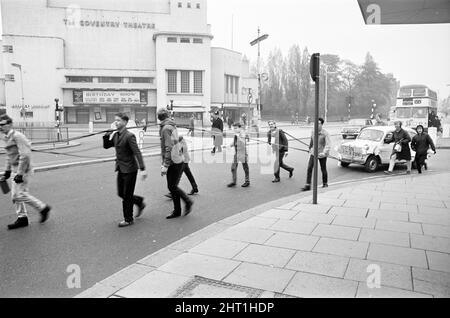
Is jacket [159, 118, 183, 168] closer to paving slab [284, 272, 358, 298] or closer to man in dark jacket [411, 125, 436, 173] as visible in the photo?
paving slab [284, 272, 358, 298]

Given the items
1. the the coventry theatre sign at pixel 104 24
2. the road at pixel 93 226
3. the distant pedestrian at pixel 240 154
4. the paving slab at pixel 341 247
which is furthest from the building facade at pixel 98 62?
the paving slab at pixel 341 247

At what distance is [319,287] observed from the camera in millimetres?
3848

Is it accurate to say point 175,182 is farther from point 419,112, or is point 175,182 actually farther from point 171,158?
point 419,112

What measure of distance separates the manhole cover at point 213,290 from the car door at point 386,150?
1116 cm

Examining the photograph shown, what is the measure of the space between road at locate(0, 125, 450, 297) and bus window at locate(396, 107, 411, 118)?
18833 millimetres

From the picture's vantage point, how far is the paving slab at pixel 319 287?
3.70 metres

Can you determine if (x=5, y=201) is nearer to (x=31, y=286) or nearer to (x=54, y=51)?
(x=31, y=286)

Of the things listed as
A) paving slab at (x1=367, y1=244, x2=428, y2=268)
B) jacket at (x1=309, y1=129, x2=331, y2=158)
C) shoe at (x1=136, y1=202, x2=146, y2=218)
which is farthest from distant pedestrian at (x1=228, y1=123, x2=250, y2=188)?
paving slab at (x1=367, y1=244, x2=428, y2=268)

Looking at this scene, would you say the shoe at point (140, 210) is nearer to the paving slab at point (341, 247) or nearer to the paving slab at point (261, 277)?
the paving slab at point (261, 277)

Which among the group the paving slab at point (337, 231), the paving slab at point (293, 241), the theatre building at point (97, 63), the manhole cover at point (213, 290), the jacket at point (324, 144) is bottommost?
the paving slab at point (337, 231)

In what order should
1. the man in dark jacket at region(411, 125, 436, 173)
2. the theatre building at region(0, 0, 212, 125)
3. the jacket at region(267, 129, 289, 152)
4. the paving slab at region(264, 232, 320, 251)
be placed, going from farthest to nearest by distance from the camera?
the theatre building at region(0, 0, 212, 125) < the man in dark jacket at region(411, 125, 436, 173) < the jacket at region(267, 129, 289, 152) < the paving slab at region(264, 232, 320, 251)

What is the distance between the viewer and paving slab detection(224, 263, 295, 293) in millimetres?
3881
